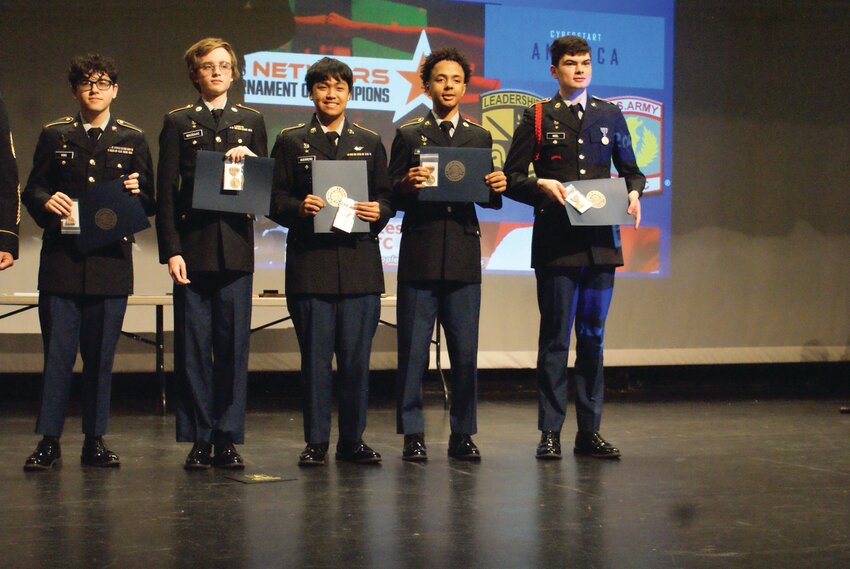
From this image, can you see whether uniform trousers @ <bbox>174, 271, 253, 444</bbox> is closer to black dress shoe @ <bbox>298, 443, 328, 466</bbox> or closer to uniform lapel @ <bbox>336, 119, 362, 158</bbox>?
black dress shoe @ <bbox>298, 443, 328, 466</bbox>

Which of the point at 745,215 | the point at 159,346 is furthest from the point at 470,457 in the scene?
the point at 745,215

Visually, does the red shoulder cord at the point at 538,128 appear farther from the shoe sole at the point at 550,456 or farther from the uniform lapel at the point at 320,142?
the shoe sole at the point at 550,456

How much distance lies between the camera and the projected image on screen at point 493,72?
626cm

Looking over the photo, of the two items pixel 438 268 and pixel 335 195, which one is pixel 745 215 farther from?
pixel 335 195

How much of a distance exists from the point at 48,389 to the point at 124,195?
2.48 feet

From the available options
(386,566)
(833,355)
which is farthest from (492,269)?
(386,566)

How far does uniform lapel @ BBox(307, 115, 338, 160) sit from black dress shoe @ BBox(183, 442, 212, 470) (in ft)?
3.72

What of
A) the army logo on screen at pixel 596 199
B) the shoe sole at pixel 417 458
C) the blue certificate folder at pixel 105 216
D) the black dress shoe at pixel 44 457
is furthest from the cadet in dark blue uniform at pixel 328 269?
the black dress shoe at pixel 44 457

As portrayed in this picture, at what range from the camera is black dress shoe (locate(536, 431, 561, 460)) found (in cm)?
386

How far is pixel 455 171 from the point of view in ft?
12.2

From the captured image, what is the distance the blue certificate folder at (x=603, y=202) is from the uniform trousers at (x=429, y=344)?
49 centimetres

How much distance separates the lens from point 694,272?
7090mm

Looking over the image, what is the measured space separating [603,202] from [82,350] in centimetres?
199

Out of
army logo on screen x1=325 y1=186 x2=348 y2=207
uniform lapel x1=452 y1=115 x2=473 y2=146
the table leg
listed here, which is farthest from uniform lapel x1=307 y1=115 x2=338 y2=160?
the table leg
